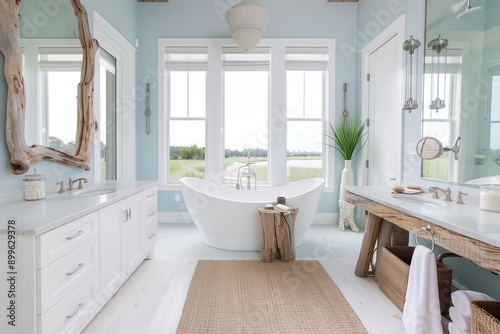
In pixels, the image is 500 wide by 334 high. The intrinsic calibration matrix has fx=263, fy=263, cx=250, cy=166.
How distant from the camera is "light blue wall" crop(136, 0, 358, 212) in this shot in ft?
11.9

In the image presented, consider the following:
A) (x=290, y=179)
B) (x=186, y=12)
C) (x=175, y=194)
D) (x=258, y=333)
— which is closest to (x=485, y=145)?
(x=258, y=333)

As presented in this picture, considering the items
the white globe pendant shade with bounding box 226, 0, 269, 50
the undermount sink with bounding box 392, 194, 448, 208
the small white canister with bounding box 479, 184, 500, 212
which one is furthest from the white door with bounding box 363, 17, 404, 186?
the white globe pendant shade with bounding box 226, 0, 269, 50

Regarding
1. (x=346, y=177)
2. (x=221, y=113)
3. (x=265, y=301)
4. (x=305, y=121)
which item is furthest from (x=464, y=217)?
(x=221, y=113)

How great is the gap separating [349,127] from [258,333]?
111 inches

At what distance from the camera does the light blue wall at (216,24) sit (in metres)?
3.62

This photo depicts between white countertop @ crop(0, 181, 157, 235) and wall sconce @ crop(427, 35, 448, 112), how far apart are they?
2442 mm

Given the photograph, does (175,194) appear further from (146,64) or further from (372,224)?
(372,224)

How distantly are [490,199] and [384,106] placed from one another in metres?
1.90

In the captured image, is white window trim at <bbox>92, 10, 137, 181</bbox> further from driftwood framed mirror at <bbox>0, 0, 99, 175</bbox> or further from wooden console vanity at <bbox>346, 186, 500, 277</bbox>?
wooden console vanity at <bbox>346, 186, 500, 277</bbox>

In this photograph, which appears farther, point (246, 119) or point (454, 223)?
point (246, 119)

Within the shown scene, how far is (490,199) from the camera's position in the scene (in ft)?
4.53

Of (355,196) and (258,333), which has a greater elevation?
(355,196)

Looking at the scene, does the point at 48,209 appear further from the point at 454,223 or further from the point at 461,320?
the point at 461,320

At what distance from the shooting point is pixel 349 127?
11.5ft
